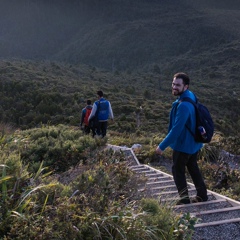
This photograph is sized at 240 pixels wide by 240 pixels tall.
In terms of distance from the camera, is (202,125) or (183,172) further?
(183,172)

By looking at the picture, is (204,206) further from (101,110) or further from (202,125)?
(101,110)

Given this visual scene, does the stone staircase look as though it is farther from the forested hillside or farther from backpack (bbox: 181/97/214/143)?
the forested hillside

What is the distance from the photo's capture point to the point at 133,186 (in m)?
4.31

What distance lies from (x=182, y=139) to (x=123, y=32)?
72.0 meters

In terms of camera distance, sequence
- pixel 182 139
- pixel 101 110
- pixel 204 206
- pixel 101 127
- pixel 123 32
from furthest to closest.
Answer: pixel 123 32 < pixel 101 127 < pixel 101 110 < pixel 204 206 < pixel 182 139

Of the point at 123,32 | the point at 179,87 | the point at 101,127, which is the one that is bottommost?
the point at 101,127

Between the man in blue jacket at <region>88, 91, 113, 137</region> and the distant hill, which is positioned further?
the distant hill

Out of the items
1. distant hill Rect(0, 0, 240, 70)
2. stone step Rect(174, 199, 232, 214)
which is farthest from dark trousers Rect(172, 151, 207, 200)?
distant hill Rect(0, 0, 240, 70)

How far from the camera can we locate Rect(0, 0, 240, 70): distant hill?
2491 inches

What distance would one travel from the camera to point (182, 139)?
15.2 ft

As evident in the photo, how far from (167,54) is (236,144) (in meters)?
55.4

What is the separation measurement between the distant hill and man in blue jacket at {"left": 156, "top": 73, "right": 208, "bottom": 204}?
5016 cm

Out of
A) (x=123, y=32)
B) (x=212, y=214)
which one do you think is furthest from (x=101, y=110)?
(x=123, y=32)

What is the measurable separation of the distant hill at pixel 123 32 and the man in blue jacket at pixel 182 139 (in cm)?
5016
